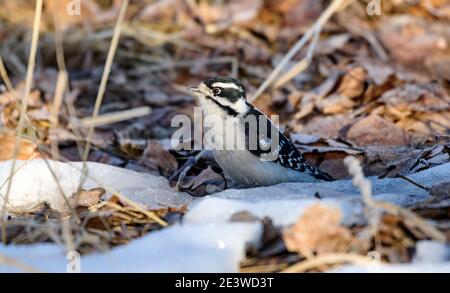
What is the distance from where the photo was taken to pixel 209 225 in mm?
3721

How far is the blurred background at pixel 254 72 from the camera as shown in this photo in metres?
6.24

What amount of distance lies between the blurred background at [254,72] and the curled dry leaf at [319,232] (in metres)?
1.85

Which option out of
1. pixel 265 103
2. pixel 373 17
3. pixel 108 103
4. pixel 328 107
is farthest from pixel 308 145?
pixel 373 17

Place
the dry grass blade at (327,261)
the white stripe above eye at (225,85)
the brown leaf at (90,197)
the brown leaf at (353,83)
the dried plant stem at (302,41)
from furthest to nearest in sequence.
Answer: the brown leaf at (353,83) < the white stripe above eye at (225,85) < the dried plant stem at (302,41) < the brown leaf at (90,197) < the dry grass blade at (327,261)

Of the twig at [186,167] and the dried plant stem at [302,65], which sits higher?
the dried plant stem at [302,65]

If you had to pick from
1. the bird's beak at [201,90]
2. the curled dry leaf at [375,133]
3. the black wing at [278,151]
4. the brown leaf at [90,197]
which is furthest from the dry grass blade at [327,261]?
the curled dry leaf at [375,133]

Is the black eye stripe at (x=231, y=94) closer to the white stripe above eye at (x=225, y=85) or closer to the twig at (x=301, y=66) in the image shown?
the white stripe above eye at (x=225, y=85)

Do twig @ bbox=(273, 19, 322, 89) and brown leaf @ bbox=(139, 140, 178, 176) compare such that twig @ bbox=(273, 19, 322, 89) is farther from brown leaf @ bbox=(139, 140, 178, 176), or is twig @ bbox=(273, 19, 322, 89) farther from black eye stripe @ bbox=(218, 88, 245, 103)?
brown leaf @ bbox=(139, 140, 178, 176)

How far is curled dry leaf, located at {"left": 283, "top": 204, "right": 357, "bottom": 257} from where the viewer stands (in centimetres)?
354

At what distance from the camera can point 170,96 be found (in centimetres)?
851

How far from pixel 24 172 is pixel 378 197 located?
8.08 feet

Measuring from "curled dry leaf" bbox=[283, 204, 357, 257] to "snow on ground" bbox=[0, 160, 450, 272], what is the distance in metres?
0.18

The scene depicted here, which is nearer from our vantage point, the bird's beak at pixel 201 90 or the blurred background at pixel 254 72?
the bird's beak at pixel 201 90
